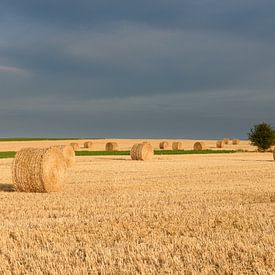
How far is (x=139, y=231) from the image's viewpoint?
26.1ft

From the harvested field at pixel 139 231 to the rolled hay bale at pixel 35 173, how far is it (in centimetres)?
68

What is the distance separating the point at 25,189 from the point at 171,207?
608cm

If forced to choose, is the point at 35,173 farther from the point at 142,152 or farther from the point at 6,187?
the point at 142,152

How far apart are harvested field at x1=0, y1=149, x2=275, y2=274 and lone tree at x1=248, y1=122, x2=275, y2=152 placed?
36117 mm

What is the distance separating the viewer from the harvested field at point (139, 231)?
234 inches

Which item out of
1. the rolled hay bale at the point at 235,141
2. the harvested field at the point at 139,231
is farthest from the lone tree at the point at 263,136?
the harvested field at the point at 139,231

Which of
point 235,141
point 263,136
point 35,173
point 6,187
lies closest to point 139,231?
point 35,173

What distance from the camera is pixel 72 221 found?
896cm

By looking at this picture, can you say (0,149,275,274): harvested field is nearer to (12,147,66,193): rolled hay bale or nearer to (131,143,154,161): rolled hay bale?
(12,147,66,193): rolled hay bale

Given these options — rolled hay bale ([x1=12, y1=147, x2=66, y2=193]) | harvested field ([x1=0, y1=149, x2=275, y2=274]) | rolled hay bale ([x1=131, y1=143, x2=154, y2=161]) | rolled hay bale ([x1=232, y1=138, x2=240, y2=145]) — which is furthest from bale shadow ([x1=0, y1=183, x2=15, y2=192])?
rolled hay bale ([x1=232, y1=138, x2=240, y2=145])

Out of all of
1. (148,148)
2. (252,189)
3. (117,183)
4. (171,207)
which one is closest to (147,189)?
(117,183)

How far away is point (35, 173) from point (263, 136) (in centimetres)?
3825

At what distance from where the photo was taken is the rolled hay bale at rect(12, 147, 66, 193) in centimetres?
1499

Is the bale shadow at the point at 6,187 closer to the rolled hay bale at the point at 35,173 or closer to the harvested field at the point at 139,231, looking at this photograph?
the rolled hay bale at the point at 35,173
